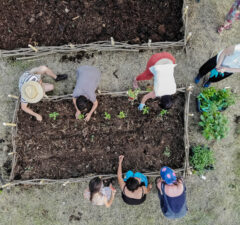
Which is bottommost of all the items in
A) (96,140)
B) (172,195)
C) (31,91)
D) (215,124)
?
(172,195)

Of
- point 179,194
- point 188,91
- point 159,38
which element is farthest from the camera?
point 159,38

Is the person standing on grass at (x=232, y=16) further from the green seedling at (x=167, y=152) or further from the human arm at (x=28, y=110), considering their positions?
the human arm at (x=28, y=110)

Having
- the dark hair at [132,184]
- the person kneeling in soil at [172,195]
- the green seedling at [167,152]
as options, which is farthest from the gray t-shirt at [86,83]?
the person kneeling in soil at [172,195]

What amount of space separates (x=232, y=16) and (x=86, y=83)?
3067mm

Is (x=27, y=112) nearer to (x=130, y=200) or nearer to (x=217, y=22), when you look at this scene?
(x=130, y=200)

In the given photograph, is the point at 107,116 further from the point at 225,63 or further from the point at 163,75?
the point at 225,63

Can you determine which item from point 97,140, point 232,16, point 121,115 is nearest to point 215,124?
point 121,115

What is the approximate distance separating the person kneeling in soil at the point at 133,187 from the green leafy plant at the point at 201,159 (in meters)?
1.07

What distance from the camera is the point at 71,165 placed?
4.39 metres

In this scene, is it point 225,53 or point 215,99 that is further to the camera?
point 215,99

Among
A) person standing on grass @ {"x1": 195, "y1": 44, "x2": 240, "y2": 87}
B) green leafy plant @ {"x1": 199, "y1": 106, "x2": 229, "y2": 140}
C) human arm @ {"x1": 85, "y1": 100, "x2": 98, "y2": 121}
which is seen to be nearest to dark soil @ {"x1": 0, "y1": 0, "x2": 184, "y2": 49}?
person standing on grass @ {"x1": 195, "y1": 44, "x2": 240, "y2": 87}

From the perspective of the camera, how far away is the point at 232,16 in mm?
3963

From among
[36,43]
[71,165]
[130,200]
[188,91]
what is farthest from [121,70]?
[130,200]

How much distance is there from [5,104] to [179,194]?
4.06 metres
